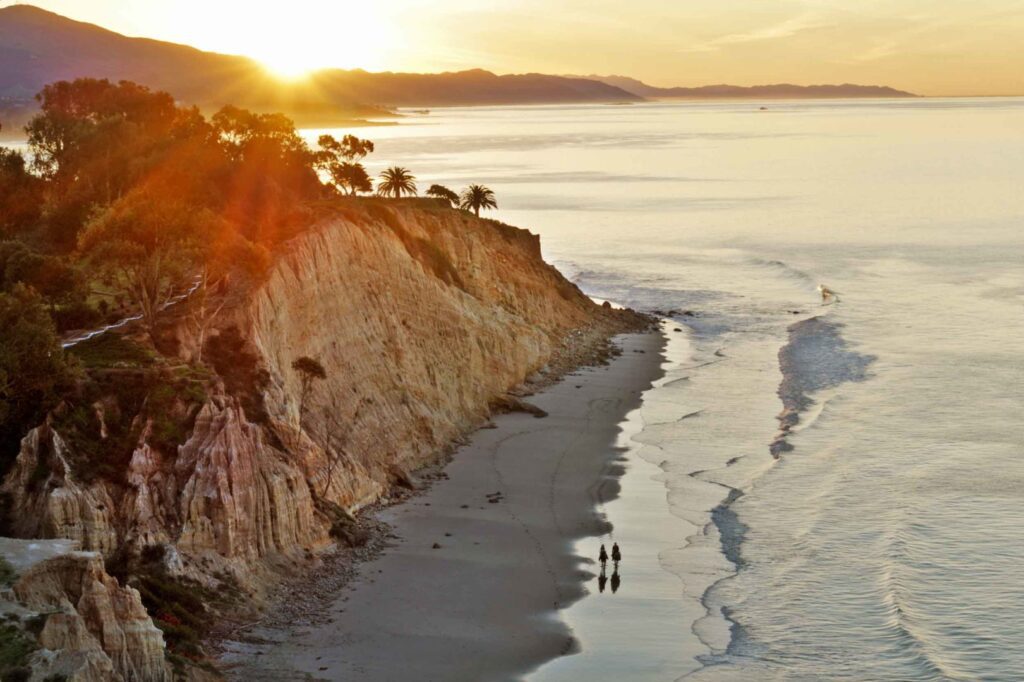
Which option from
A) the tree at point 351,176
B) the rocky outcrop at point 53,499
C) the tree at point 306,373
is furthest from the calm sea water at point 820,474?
the tree at point 351,176

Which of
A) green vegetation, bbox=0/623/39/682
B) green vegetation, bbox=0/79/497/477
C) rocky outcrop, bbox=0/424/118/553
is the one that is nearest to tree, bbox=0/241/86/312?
green vegetation, bbox=0/79/497/477

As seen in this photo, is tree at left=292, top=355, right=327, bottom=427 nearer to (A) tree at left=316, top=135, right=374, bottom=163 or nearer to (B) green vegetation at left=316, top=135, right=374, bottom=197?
(B) green vegetation at left=316, top=135, right=374, bottom=197

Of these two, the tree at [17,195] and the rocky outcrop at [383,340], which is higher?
the tree at [17,195]

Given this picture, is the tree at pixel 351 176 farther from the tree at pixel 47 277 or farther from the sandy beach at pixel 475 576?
the tree at pixel 47 277

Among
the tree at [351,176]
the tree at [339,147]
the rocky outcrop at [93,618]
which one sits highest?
the tree at [339,147]

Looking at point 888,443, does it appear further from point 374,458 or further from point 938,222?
point 938,222
